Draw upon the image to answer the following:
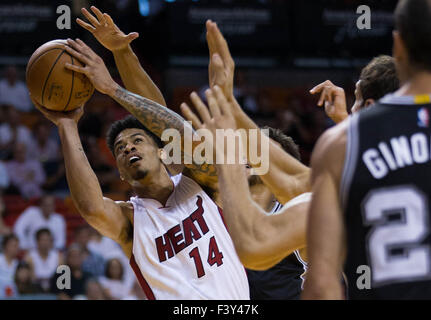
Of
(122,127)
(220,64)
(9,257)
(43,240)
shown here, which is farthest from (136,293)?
(220,64)

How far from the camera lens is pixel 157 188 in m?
4.05

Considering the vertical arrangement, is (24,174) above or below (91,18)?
below

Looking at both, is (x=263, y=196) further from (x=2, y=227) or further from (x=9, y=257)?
(x=2, y=227)

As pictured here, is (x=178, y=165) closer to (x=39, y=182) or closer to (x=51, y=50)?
(x=51, y=50)

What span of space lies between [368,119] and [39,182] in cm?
811

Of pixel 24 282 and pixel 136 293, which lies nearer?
pixel 24 282

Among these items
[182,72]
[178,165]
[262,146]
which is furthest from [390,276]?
[182,72]

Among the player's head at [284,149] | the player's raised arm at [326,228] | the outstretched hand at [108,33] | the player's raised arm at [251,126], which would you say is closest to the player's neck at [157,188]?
the player's head at [284,149]

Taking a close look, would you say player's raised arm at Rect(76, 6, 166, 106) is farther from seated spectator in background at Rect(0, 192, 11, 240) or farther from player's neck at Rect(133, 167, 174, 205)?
seated spectator in background at Rect(0, 192, 11, 240)

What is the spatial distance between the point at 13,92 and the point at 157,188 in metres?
7.19

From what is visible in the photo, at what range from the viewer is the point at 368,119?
1914 millimetres

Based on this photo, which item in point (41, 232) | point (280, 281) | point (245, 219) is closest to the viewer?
point (245, 219)

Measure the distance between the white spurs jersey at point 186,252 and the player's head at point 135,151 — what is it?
23cm

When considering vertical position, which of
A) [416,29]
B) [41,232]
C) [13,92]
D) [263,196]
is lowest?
[41,232]
